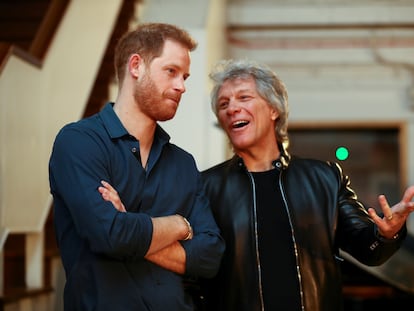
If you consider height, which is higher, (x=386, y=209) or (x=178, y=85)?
(x=178, y=85)

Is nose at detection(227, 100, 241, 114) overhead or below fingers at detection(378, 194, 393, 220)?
overhead

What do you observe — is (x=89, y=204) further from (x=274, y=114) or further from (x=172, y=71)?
(x=274, y=114)

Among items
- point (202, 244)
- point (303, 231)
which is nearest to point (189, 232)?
point (202, 244)

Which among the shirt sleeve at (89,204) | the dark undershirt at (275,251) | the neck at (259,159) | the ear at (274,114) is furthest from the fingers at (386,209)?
the shirt sleeve at (89,204)

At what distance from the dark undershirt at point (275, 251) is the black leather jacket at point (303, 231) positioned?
2cm

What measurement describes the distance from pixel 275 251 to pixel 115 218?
0.81 metres

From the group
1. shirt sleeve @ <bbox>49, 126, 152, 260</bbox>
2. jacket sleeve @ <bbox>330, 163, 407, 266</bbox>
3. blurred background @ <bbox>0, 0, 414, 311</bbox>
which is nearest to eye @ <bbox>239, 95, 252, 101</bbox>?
jacket sleeve @ <bbox>330, 163, 407, 266</bbox>

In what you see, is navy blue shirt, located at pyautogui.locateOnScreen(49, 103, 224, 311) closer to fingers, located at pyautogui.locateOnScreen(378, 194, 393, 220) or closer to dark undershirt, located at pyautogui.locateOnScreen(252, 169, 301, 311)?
dark undershirt, located at pyautogui.locateOnScreen(252, 169, 301, 311)

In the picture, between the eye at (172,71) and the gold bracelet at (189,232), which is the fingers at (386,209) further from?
the eye at (172,71)

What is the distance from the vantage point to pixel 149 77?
2.53 meters

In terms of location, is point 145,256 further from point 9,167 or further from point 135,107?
point 9,167

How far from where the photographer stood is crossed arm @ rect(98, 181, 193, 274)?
2367 millimetres

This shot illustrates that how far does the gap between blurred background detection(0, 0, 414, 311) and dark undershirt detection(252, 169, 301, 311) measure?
67.0 inches

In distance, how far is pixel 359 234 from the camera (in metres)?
3.02
